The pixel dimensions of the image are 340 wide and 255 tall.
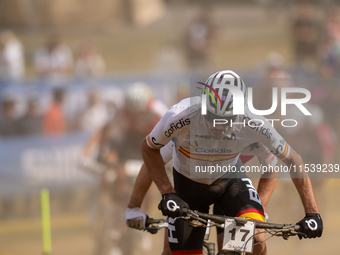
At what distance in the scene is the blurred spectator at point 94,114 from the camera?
10594mm

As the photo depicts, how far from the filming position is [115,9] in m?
17.1

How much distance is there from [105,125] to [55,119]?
1.93 meters

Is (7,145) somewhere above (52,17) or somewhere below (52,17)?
below

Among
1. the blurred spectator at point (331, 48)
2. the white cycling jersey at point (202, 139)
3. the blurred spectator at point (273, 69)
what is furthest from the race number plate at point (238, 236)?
the blurred spectator at point (331, 48)

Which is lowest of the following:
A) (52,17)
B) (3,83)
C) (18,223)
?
(18,223)

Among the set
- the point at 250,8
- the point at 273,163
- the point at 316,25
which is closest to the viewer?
the point at 273,163

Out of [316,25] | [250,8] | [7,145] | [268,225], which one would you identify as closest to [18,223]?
[7,145]

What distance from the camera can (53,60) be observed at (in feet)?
40.9

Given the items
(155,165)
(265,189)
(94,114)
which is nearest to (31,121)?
(94,114)

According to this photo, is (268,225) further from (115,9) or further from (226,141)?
(115,9)

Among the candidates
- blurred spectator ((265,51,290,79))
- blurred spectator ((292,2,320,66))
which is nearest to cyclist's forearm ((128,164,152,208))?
blurred spectator ((265,51,290,79))

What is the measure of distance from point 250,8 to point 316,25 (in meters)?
6.32

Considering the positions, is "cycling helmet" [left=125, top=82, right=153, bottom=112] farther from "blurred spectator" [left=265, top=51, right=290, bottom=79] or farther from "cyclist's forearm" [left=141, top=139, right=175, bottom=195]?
"cyclist's forearm" [left=141, top=139, right=175, bottom=195]

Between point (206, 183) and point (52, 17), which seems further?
point (52, 17)
